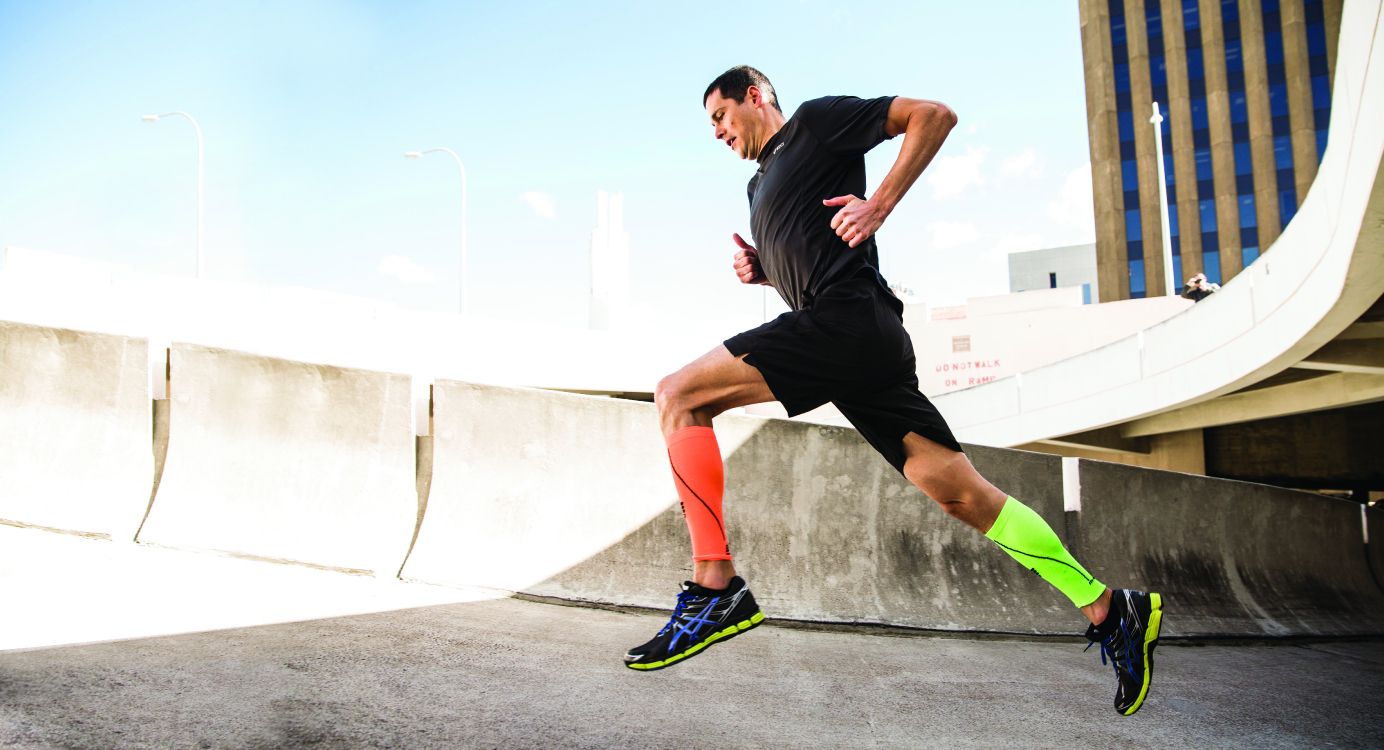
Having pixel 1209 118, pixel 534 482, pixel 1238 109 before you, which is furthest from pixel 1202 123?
pixel 534 482

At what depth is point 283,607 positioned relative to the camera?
453cm

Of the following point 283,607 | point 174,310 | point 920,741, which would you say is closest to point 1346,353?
point 920,741

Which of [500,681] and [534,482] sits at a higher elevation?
[534,482]

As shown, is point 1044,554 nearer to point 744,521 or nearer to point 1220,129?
point 744,521

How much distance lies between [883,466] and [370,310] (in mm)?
25566

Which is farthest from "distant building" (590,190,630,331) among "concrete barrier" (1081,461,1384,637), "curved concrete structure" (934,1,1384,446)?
"concrete barrier" (1081,461,1384,637)

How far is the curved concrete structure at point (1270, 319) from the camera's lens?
661 cm

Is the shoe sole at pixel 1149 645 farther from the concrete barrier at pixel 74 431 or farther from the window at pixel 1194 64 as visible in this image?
the window at pixel 1194 64

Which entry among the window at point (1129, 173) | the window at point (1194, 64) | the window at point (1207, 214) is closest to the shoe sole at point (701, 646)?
the window at point (1129, 173)

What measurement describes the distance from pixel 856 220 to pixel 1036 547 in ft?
4.48

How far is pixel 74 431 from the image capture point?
19.7ft

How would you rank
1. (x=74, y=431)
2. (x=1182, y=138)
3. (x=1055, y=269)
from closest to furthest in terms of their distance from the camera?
(x=74, y=431) < (x=1182, y=138) < (x=1055, y=269)

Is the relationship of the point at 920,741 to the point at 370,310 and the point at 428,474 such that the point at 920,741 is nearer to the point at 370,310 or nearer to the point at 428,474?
the point at 428,474

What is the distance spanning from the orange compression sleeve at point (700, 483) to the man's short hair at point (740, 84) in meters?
1.31
